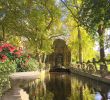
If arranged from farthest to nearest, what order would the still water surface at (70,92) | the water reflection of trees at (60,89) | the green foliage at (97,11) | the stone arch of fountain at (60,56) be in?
the stone arch of fountain at (60,56) < the water reflection of trees at (60,89) < the still water surface at (70,92) < the green foliage at (97,11)

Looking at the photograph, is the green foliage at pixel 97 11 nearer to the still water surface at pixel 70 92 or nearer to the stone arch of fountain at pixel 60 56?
the still water surface at pixel 70 92

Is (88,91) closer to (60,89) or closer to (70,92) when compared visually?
(70,92)

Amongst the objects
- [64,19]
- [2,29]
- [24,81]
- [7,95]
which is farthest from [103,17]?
[64,19]

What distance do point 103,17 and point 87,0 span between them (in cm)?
107

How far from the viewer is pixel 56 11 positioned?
3988 centimetres

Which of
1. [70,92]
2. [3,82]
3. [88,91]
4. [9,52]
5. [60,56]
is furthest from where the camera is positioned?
[60,56]

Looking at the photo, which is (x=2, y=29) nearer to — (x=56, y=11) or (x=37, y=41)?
(x=37, y=41)

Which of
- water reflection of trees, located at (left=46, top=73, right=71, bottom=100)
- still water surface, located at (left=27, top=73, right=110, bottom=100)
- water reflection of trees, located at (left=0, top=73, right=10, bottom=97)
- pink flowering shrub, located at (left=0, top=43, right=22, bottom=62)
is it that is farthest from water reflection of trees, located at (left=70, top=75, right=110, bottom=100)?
pink flowering shrub, located at (left=0, top=43, right=22, bottom=62)

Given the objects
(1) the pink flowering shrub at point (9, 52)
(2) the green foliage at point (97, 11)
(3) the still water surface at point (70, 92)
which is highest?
(2) the green foliage at point (97, 11)

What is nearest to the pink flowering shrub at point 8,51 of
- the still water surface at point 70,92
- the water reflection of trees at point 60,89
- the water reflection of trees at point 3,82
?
the water reflection of trees at point 3,82

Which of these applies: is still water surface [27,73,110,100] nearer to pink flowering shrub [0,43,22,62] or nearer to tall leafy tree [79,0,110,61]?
pink flowering shrub [0,43,22,62]

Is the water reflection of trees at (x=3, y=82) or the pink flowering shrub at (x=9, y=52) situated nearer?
the water reflection of trees at (x=3, y=82)

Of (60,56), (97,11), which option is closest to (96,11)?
(97,11)

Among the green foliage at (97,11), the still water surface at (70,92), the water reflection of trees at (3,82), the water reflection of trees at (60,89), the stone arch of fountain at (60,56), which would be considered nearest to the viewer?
the water reflection of trees at (3,82)
